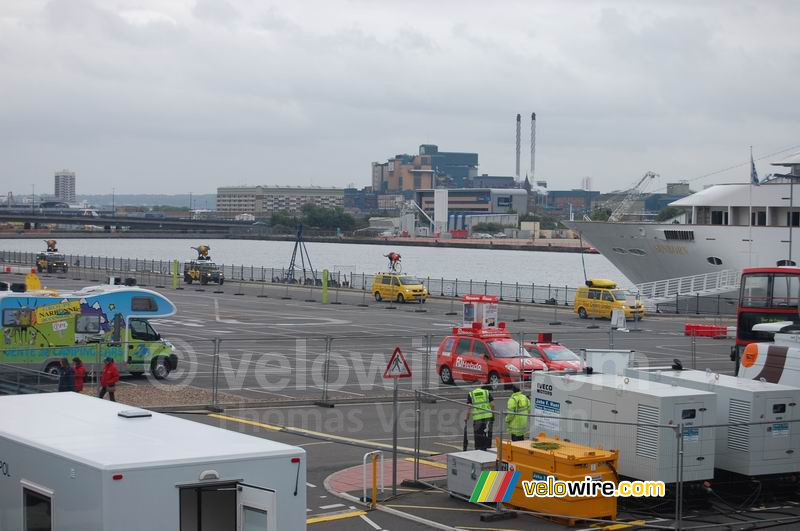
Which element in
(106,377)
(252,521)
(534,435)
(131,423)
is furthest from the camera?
(106,377)

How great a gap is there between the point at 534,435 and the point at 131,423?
351 inches

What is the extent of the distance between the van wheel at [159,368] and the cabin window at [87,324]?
5.74 feet

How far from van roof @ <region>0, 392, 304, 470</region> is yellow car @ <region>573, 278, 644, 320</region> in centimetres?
4255

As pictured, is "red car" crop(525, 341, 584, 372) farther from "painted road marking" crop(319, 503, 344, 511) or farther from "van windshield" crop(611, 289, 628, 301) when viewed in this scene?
"van windshield" crop(611, 289, 628, 301)

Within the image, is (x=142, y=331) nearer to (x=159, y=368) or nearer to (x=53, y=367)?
(x=159, y=368)

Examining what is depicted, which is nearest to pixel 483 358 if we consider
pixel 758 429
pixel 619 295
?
pixel 758 429

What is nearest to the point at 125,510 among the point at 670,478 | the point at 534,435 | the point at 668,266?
the point at 670,478

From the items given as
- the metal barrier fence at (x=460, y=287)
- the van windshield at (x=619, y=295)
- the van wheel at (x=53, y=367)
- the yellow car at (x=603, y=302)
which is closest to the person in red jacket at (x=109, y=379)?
the van wheel at (x=53, y=367)

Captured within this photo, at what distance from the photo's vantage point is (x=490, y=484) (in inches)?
600

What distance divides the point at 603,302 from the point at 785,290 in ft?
70.2

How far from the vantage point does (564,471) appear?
14523 mm

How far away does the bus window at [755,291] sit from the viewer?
3100 centimetres

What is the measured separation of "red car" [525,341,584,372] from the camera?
27766mm

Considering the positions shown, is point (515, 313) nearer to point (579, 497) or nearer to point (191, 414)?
point (191, 414)
